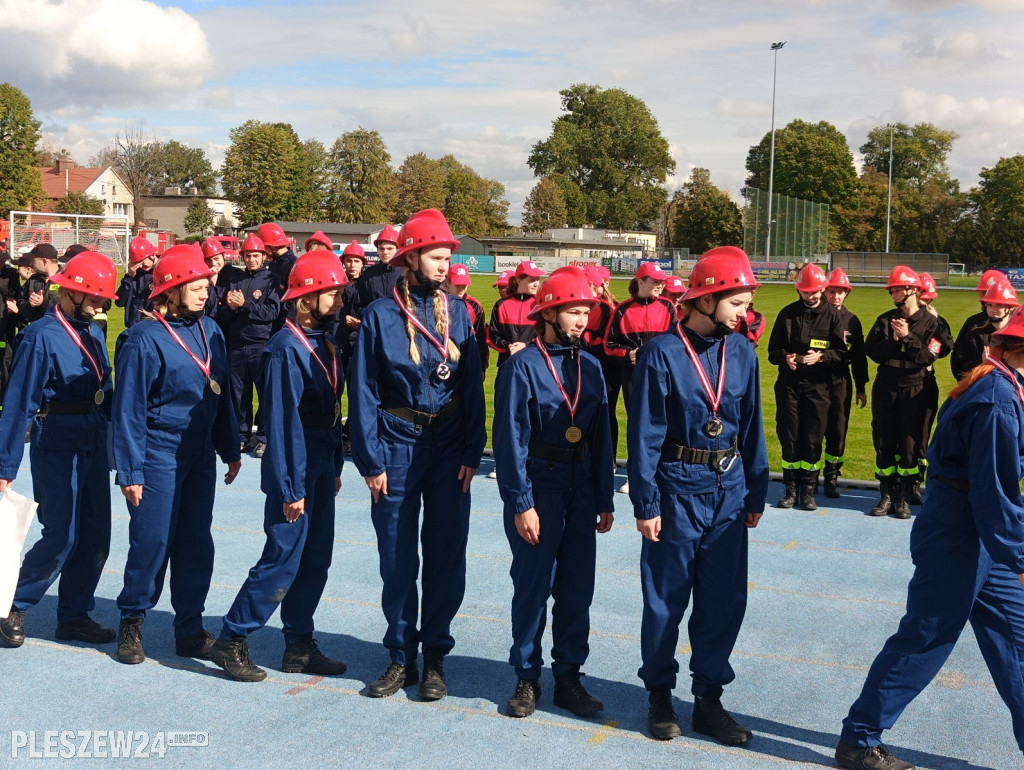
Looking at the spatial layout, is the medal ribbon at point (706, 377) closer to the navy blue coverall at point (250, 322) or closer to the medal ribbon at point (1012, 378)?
the medal ribbon at point (1012, 378)

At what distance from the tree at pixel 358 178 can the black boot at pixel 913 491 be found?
87.1 metres

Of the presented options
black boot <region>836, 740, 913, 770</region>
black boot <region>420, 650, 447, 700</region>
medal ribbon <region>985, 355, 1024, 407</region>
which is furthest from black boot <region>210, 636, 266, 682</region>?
medal ribbon <region>985, 355, 1024, 407</region>

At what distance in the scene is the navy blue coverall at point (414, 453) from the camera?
5.31 m

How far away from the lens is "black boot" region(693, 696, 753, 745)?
16.0 ft

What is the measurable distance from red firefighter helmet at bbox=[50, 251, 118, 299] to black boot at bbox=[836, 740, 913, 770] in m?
4.73

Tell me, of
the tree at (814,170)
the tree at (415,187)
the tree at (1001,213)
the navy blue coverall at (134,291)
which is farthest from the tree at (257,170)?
the navy blue coverall at (134,291)

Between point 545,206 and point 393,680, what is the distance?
3870 inches

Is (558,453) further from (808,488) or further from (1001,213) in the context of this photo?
(1001,213)

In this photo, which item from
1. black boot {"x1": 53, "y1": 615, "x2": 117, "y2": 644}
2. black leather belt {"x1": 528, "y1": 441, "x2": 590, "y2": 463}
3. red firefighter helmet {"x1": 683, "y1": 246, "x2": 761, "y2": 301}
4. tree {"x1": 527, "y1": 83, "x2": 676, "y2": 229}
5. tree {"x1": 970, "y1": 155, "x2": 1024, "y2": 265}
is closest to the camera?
red firefighter helmet {"x1": 683, "y1": 246, "x2": 761, "y2": 301}

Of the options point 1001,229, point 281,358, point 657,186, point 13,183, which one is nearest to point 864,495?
point 281,358

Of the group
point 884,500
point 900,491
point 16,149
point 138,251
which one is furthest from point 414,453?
point 16,149

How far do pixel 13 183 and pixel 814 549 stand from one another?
73757 mm

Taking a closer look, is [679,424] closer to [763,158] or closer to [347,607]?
[347,607]

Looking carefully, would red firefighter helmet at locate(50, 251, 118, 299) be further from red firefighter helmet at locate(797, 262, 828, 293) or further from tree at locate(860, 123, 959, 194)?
tree at locate(860, 123, 959, 194)
